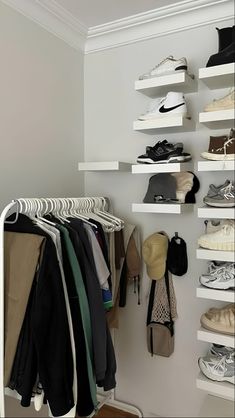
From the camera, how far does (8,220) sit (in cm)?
140

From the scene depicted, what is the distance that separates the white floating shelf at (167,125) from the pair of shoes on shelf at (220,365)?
3.46 ft

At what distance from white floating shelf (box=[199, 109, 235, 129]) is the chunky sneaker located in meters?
1.05

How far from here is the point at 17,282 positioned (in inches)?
48.6

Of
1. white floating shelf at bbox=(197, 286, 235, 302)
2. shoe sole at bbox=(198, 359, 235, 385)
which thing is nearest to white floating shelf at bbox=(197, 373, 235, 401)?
shoe sole at bbox=(198, 359, 235, 385)

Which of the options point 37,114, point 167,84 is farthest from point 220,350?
point 37,114

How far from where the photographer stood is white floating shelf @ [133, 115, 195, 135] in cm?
156

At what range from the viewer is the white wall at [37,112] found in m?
1.56

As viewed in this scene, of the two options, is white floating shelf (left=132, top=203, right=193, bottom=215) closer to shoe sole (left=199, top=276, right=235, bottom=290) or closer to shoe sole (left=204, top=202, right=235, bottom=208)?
shoe sole (left=204, top=202, right=235, bottom=208)

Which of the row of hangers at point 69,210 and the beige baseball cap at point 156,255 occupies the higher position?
the row of hangers at point 69,210

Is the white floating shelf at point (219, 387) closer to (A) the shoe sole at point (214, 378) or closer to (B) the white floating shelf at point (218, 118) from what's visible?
(A) the shoe sole at point (214, 378)

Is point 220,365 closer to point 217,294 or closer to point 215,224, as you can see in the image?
point 217,294

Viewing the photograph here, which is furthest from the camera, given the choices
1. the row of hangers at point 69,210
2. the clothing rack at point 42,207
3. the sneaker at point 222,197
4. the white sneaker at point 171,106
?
the white sneaker at point 171,106

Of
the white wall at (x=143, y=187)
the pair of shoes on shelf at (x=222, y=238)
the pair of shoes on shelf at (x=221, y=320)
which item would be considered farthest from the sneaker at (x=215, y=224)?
the pair of shoes on shelf at (x=221, y=320)

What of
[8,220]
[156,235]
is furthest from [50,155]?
[156,235]
